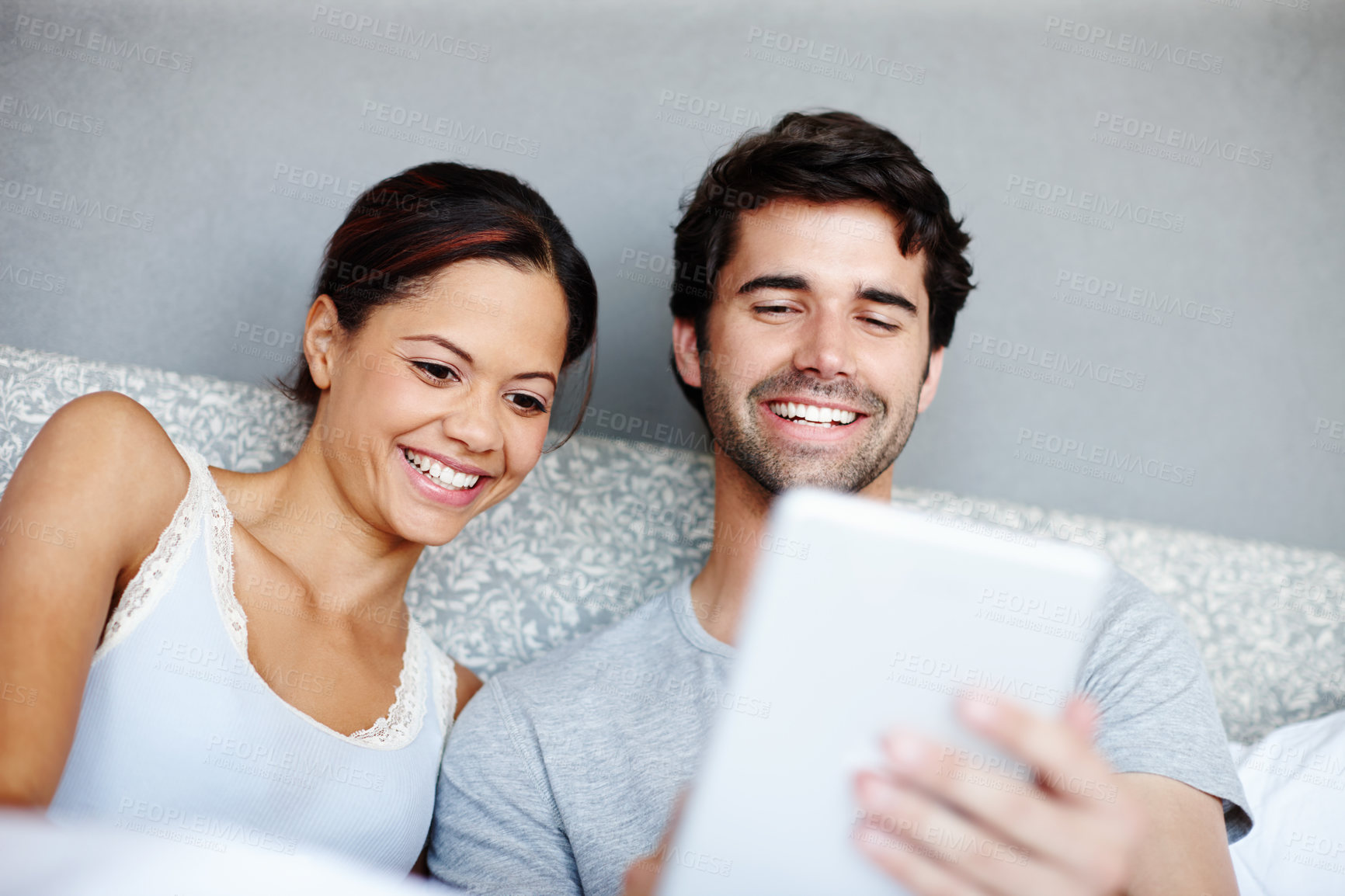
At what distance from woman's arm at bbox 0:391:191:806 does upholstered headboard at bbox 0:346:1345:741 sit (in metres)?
0.50

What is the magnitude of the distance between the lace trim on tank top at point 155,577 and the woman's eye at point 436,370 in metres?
0.37

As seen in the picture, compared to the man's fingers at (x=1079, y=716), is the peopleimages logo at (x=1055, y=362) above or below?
above

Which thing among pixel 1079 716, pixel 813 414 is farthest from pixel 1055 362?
pixel 1079 716

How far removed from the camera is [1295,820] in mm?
1428

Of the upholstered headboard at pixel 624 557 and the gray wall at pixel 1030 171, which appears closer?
the upholstered headboard at pixel 624 557

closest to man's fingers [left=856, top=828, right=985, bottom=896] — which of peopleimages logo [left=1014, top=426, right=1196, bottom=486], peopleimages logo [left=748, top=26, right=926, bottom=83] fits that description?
peopleimages logo [left=1014, top=426, right=1196, bottom=486]

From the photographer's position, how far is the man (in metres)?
1.25

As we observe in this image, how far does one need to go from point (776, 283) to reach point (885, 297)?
0.18 meters

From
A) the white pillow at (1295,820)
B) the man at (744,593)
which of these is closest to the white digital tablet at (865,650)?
the man at (744,593)

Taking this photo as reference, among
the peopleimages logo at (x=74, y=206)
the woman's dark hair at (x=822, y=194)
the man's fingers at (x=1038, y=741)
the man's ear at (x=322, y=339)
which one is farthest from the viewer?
the peopleimages logo at (x=74, y=206)

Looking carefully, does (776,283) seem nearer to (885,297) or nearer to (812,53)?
(885,297)

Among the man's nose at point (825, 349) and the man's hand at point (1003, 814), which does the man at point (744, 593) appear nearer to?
the man's nose at point (825, 349)

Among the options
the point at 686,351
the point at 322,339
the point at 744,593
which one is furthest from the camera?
the point at 686,351

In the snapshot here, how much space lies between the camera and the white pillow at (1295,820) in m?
1.39
